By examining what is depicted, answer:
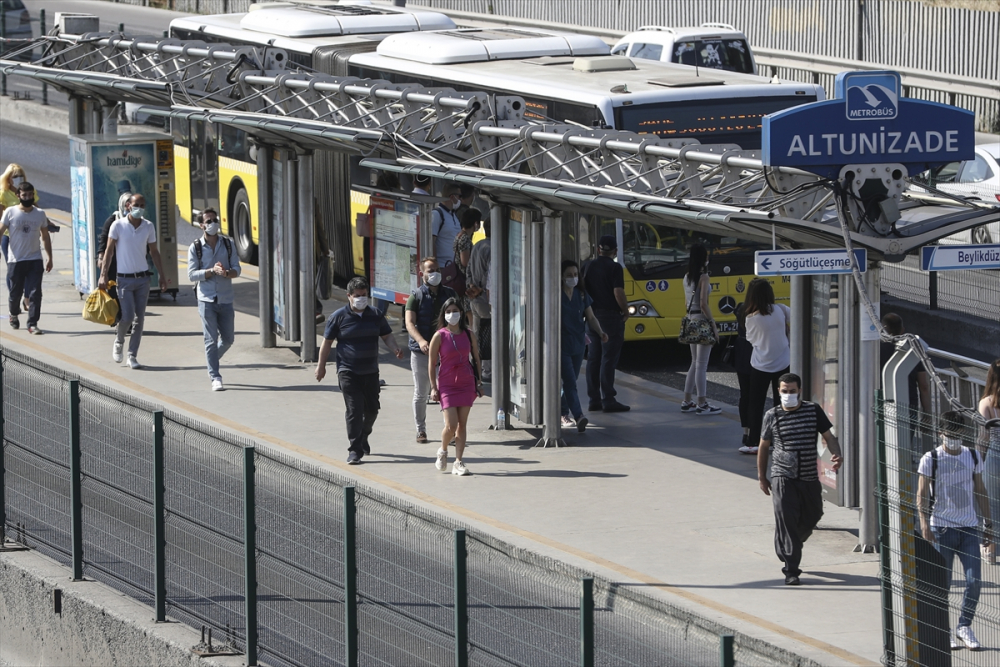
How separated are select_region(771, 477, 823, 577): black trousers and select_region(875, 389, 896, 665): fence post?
7.24 feet

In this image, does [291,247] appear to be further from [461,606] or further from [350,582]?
[461,606]

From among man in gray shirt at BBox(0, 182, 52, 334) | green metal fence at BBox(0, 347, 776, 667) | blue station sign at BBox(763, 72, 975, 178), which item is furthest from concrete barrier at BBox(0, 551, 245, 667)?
man in gray shirt at BBox(0, 182, 52, 334)

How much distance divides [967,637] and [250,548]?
12.5 ft

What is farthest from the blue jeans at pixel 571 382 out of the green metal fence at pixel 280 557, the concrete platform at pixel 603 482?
the green metal fence at pixel 280 557

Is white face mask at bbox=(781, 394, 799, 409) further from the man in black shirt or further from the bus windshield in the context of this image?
the bus windshield

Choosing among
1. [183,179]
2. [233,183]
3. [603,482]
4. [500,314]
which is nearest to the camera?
[603,482]

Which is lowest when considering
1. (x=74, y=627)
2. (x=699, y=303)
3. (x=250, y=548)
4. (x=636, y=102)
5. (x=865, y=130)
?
(x=74, y=627)

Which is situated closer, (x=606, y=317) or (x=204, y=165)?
(x=606, y=317)

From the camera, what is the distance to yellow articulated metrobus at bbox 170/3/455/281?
2123 cm

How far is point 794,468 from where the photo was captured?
1054 centimetres

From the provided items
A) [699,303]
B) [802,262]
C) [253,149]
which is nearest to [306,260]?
[699,303]

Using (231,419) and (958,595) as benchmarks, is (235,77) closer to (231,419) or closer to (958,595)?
(231,419)

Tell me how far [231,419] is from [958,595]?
29.1 feet

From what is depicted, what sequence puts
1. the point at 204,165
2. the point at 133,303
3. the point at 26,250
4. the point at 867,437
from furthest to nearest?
1. the point at 204,165
2. the point at 26,250
3. the point at 133,303
4. the point at 867,437
